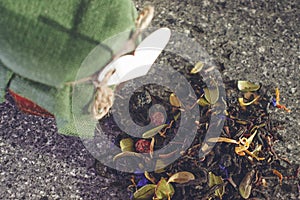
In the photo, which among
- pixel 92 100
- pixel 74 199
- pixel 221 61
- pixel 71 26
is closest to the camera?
pixel 71 26

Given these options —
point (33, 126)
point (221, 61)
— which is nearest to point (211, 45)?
point (221, 61)

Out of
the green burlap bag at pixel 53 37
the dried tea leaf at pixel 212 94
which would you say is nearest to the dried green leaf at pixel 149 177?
the dried tea leaf at pixel 212 94

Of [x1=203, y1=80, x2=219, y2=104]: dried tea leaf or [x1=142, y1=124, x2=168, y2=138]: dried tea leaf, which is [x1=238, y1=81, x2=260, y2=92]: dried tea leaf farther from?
[x1=142, y1=124, x2=168, y2=138]: dried tea leaf

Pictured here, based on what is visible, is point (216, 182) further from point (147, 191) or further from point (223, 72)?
point (223, 72)

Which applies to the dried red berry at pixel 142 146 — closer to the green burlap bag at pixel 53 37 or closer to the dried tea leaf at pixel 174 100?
the dried tea leaf at pixel 174 100

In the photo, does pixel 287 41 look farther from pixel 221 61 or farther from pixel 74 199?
pixel 74 199

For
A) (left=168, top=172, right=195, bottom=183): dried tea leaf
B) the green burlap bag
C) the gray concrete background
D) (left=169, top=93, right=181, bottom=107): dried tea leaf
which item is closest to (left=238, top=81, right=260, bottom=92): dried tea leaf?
the gray concrete background
